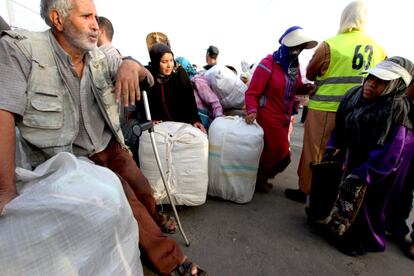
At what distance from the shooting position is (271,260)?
2.07 meters

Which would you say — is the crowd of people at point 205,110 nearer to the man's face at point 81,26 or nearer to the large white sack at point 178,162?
the man's face at point 81,26

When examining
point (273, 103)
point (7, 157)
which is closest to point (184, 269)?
point (7, 157)

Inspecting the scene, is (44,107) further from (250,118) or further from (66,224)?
(250,118)

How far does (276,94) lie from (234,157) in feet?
2.89

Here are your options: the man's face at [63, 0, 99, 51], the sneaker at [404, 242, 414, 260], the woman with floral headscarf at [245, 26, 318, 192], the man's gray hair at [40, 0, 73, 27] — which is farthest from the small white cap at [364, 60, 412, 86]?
the man's gray hair at [40, 0, 73, 27]

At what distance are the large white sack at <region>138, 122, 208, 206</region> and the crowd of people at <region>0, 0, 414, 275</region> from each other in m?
0.28

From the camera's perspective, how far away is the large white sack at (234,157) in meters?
2.78

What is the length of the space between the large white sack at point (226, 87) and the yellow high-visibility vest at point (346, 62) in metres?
1.13

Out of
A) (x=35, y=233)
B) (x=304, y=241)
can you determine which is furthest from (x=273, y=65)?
(x=35, y=233)

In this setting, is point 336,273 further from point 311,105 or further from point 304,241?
point 311,105

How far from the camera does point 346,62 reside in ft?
8.50

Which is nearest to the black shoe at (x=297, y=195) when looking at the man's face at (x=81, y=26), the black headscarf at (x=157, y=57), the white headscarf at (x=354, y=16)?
the white headscarf at (x=354, y=16)

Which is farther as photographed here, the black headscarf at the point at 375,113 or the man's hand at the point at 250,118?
the man's hand at the point at 250,118

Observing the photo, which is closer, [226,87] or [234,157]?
[234,157]
